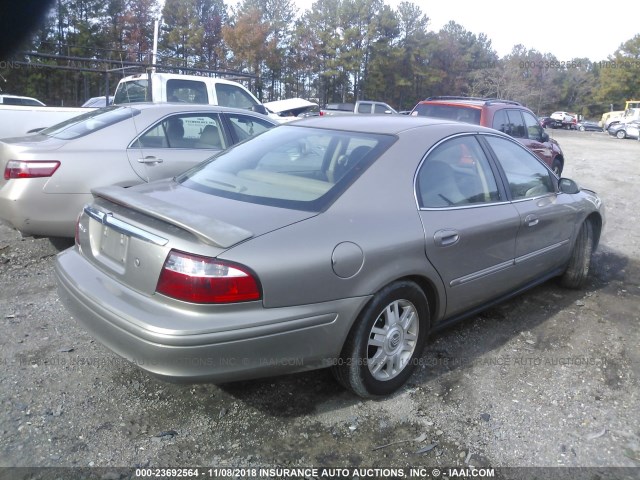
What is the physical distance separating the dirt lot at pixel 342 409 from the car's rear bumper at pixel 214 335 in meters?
0.40

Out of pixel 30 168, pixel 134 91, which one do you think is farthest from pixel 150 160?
pixel 134 91

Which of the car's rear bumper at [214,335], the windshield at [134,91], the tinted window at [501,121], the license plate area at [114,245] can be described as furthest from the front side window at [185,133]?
the tinted window at [501,121]

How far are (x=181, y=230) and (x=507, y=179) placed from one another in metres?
2.48

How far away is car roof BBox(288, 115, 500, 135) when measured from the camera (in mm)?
3461

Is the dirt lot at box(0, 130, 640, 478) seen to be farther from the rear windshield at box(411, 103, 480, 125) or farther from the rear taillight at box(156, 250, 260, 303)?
the rear windshield at box(411, 103, 480, 125)

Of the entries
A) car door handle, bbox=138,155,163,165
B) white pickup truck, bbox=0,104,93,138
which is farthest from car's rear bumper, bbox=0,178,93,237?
white pickup truck, bbox=0,104,93,138

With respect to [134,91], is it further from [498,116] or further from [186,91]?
[498,116]

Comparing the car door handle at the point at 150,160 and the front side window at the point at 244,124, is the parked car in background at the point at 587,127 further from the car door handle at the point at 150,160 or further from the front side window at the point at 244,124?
the car door handle at the point at 150,160

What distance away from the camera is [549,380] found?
3.32 meters

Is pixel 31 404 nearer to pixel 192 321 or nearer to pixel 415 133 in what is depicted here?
pixel 192 321

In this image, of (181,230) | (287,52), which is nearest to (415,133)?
(181,230)

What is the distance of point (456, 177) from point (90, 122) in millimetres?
3814

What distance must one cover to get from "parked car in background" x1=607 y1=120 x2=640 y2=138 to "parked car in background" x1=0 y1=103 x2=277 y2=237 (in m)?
40.5

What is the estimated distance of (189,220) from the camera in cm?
253
